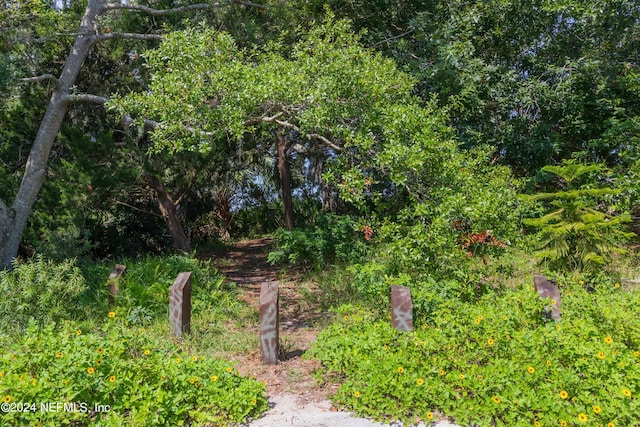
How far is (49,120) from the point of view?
7.18 metres

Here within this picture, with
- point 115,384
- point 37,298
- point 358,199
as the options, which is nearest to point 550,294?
point 358,199

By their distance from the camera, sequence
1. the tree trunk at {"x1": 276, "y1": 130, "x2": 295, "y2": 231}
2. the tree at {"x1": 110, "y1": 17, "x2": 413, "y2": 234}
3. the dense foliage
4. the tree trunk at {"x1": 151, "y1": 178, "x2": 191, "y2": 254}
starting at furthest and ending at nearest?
1. the tree trunk at {"x1": 276, "y1": 130, "x2": 295, "y2": 231}
2. the tree trunk at {"x1": 151, "y1": 178, "x2": 191, "y2": 254}
3. the tree at {"x1": 110, "y1": 17, "x2": 413, "y2": 234}
4. the dense foliage

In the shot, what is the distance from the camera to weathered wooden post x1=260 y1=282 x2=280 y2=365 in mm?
3990

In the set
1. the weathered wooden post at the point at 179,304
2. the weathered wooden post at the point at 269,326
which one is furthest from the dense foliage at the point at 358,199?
the weathered wooden post at the point at 269,326

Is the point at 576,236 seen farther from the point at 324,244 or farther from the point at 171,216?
the point at 171,216

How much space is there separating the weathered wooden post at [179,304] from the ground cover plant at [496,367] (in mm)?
1401

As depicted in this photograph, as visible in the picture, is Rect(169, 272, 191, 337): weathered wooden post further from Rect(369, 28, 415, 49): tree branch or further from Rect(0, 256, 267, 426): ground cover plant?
Rect(369, 28, 415, 49): tree branch

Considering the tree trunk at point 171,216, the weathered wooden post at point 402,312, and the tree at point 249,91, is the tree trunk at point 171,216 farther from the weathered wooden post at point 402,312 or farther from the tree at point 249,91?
the weathered wooden post at point 402,312

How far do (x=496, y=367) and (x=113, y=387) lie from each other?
2569 mm

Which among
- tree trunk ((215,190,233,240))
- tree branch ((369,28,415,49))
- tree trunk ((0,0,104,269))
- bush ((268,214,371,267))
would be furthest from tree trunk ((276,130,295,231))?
tree trunk ((0,0,104,269))

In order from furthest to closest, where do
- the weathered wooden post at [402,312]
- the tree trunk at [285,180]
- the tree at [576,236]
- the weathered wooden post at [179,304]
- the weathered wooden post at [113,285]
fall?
the tree trunk at [285,180] → the tree at [576,236] → the weathered wooden post at [113,285] → the weathered wooden post at [179,304] → the weathered wooden post at [402,312]

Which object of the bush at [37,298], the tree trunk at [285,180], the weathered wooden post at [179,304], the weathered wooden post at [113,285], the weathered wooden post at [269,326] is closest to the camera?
the weathered wooden post at [269,326]

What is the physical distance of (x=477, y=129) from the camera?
29.8ft

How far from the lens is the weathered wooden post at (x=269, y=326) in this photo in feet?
13.1
